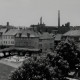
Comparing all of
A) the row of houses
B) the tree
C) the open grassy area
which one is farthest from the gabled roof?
the tree

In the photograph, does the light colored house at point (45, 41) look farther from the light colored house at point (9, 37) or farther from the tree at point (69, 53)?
the tree at point (69, 53)

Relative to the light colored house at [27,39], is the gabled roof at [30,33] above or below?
above

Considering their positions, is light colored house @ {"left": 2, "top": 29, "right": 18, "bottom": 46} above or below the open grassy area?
above

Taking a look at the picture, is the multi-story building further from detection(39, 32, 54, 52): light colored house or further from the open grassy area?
the open grassy area

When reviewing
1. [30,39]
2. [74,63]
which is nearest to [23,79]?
[74,63]

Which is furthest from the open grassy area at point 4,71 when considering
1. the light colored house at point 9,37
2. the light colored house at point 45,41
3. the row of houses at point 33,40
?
the light colored house at point 9,37

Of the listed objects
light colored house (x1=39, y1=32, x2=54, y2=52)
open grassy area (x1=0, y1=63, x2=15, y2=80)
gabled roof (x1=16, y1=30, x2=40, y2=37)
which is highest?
gabled roof (x1=16, y1=30, x2=40, y2=37)

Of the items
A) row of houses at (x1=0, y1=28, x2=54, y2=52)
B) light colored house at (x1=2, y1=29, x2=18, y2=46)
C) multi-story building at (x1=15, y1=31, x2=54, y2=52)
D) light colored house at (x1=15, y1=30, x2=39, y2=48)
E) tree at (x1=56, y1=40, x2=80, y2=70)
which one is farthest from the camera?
light colored house at (x1=2, y1=29, x2=18, y2=46)


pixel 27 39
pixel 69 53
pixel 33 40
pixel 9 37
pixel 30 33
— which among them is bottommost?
pixel 33 40

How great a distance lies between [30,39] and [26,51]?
7.62m

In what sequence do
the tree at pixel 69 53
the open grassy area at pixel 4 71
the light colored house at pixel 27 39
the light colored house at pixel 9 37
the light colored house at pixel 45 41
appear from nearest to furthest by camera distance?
the tree at pixel 69 53
the open grassy area at pixel 4 71
the light colored house at pixel 27 39
the light colored house at pixel 45 41
the light colored house at pixel 9 37

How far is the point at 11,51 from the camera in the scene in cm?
9500

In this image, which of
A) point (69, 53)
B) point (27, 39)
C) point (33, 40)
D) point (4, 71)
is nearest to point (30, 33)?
point (27, 39)

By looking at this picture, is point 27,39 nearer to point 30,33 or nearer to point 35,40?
point 30,33
